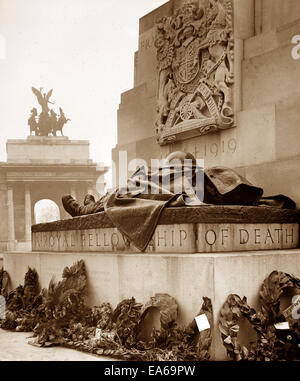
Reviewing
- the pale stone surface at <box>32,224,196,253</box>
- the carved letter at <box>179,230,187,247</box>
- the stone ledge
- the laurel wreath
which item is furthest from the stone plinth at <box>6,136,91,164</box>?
the laurel wreath

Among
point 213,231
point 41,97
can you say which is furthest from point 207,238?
point 41,97

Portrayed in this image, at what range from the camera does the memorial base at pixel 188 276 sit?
5699mm

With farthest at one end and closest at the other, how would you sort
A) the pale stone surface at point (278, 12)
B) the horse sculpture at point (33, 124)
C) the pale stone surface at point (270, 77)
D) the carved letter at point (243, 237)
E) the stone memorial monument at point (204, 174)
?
the horse sculpture at point (33, 124)
the pale stone surface at point (278, 12)
the pale stone surface at point (270, 77)
the carved letter at point (243, 237)
the stone memorial monument at point (204, 174)

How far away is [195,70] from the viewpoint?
30.2 ft

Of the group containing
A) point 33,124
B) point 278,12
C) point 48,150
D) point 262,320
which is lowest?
point 262,320

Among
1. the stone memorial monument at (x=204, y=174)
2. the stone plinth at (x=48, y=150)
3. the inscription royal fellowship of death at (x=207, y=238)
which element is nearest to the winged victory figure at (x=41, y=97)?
the stone plinth at (x=48, y=150)

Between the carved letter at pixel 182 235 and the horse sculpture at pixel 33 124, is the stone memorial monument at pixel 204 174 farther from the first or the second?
the horse sculpture at pixel 33 124

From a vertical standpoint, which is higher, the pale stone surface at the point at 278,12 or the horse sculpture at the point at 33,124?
the horse sculpture at the point at 33,124

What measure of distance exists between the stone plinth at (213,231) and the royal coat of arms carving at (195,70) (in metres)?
2.20

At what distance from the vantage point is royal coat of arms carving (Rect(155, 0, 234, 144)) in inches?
343

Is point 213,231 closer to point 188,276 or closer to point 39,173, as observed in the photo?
point 188,276

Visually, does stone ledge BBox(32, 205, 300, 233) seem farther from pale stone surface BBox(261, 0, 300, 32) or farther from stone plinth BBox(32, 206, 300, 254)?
pale stone surface BBox(261, 0, 300, 32)

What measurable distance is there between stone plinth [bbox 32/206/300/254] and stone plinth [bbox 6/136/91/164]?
134 ft

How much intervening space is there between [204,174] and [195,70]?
7.99 ft
